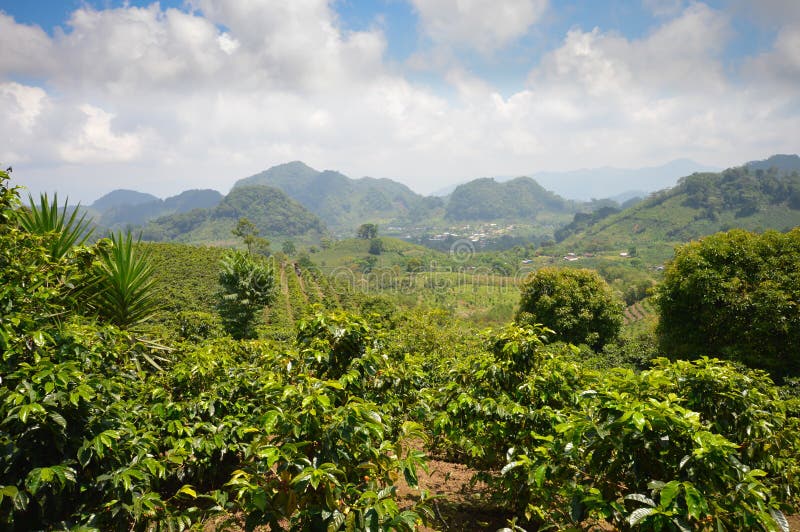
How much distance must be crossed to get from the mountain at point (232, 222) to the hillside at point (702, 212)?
126 meters

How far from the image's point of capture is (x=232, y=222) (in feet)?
599

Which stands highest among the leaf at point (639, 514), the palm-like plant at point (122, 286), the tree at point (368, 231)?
the tree at point (368, 231)

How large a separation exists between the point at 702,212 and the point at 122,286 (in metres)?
141

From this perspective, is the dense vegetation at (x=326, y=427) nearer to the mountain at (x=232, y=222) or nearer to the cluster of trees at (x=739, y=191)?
the cluster of trees at (x=739, y=191)

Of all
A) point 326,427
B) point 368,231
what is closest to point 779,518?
point 326,427

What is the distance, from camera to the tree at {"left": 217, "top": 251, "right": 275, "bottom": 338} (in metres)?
17.2

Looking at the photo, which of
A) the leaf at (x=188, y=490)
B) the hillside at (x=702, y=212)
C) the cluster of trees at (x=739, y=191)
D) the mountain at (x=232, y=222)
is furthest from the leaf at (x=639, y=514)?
the mountain at (x=232, y=222)

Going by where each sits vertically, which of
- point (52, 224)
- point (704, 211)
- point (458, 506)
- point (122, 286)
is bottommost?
point (458, 506)

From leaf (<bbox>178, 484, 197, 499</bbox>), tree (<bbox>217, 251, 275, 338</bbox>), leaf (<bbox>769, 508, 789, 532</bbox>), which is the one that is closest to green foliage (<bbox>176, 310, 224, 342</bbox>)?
tree (<bbox>217, 251, 275, 338</bbox>)

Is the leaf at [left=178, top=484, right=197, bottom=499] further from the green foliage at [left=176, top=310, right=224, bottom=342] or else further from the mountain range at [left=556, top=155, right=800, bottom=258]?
the mountain range at [left=556, top=155, right=800, bottom=258]

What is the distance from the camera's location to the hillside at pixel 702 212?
101m

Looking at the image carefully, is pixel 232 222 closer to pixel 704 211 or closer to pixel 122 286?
pixel 704 211

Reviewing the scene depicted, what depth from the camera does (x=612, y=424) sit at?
2145mm

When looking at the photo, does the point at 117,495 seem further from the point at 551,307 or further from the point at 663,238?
the point at 663,238
